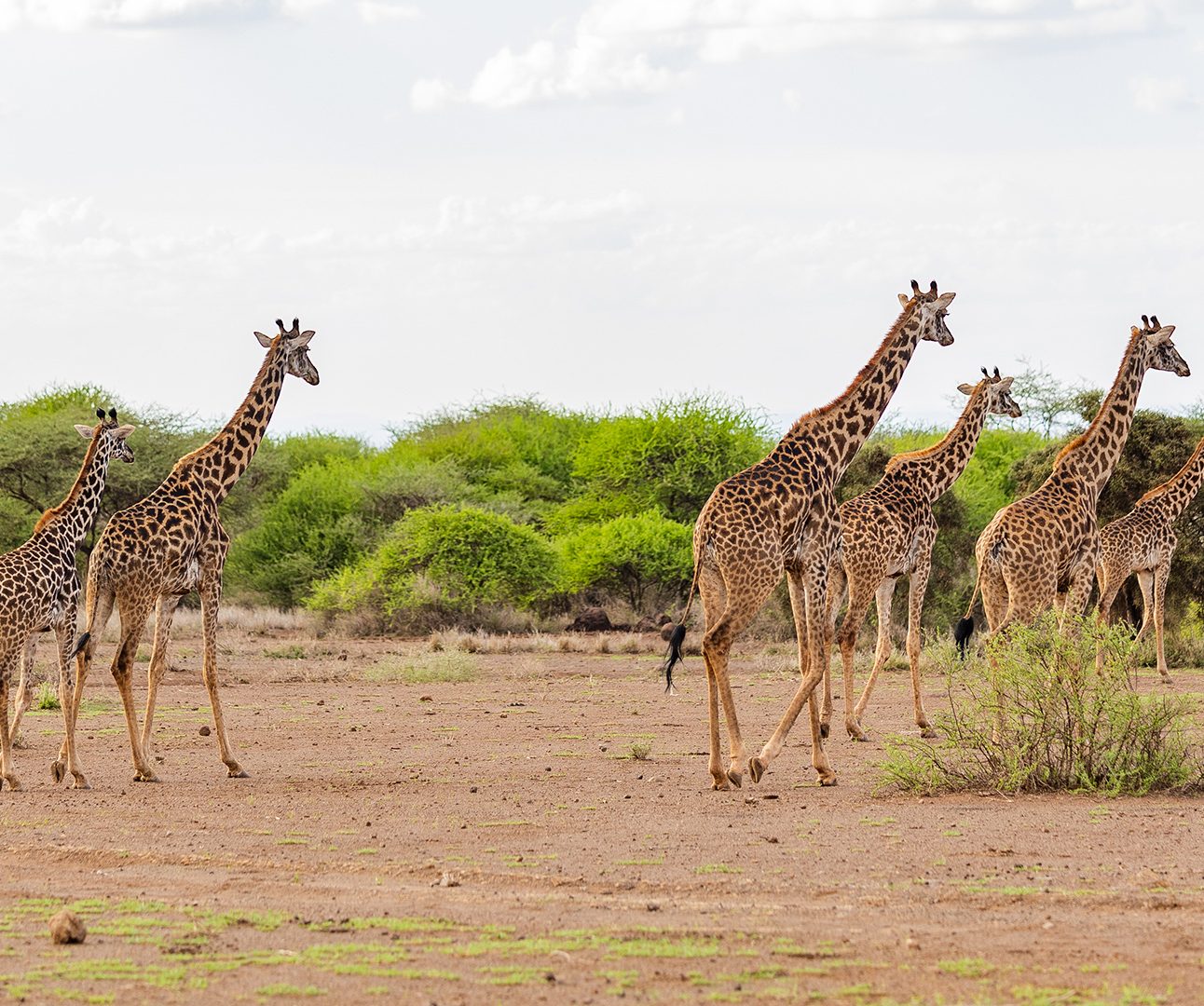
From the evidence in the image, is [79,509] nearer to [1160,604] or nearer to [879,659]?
[879,659]

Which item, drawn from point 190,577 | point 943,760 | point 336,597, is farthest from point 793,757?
point 336,597

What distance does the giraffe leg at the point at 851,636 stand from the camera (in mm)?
12945

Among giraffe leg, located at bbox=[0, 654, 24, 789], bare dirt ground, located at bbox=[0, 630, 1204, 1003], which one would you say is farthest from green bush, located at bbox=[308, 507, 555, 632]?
giraffe leg, located at bbox=[0, 654, 24, 789]

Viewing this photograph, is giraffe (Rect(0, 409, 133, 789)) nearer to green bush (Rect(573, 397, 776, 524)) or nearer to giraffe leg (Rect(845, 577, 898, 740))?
giraffe leg (Rect(845, 577, 898, 740))

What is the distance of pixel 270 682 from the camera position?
19375 mm

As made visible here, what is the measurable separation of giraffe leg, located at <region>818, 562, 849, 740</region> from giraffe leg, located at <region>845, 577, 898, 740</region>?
15.7 inches

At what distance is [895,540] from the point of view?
516 inches

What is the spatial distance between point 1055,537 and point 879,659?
5.83 feet

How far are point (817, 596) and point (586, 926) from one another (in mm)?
4449

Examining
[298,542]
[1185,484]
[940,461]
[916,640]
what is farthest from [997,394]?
[298,542]

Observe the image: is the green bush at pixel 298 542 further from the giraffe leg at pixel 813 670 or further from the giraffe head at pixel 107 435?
the giraffe leg at pixel 813 670

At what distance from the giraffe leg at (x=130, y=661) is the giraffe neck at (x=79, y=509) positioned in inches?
28.6

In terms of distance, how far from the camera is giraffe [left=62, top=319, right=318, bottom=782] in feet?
35.9

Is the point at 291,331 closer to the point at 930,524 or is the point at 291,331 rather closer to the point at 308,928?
the point at 930,524
